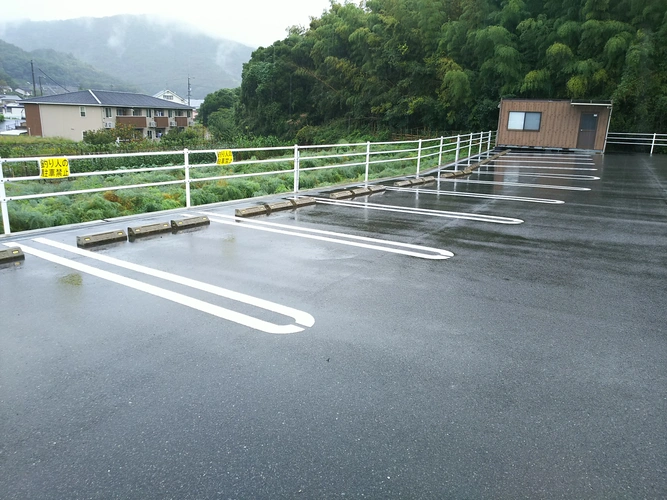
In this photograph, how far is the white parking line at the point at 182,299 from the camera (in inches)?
138

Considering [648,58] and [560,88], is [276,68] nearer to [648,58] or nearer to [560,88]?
[560,88]

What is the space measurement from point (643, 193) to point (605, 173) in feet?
14.5

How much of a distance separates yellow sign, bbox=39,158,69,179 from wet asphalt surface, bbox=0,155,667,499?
1015 mm

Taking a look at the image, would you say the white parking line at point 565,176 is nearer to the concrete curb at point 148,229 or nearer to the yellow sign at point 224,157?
the yellow sign at point 224,157

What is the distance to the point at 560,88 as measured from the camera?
96.0ft

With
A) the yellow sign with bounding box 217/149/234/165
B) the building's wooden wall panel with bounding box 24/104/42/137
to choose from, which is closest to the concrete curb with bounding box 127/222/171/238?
the yellow sign with bounding box 217/149/234/165

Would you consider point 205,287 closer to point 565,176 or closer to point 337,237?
point 337,237

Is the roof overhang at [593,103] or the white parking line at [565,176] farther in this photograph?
the roof overhang at [593,103]

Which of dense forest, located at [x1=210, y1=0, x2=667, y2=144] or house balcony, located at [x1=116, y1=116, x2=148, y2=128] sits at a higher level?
dense forest, located at [x1=210, y1=0, x2=667, y2=144]

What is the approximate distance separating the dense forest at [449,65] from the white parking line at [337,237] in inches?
961

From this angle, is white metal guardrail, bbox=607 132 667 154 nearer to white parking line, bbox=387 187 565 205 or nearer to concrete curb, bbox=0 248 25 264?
white parking line, bbox=387 187 565 205

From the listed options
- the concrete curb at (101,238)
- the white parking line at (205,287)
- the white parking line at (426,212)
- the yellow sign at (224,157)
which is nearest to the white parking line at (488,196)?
the white parking line at (426,212)

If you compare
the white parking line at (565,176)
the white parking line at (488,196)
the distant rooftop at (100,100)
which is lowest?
the white parking line at (488,196)

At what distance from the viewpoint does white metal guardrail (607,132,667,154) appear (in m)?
25.0
